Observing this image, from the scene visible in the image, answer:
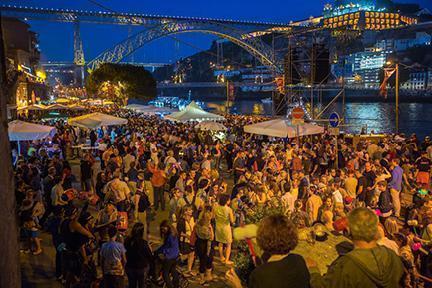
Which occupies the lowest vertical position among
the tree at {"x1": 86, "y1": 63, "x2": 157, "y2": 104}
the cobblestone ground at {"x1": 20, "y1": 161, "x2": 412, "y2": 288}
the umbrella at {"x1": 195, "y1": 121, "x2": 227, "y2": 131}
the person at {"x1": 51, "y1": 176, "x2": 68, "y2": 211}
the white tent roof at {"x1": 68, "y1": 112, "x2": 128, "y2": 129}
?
the cobblestone ground at {"x1": 20, "y1": 161, "x2": 412, "y2": 288}

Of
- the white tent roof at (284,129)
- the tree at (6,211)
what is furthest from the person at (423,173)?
the tree at (6,211)

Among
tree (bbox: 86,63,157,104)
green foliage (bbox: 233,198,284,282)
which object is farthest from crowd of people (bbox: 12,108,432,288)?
tree (bbox: 86,63,157,104)

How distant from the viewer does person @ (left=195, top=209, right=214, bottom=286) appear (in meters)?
6.84

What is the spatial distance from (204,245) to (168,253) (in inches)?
43.3

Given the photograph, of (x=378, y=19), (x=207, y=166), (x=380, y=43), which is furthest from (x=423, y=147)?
(x=378, y=19)

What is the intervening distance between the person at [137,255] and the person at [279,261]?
3.10 metres

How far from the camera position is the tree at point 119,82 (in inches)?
2242

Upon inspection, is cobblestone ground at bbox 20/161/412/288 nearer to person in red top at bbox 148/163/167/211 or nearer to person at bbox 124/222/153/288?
person at bbox 124/222/153/288

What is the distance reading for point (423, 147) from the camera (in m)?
16.9

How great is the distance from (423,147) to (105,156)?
12323mm

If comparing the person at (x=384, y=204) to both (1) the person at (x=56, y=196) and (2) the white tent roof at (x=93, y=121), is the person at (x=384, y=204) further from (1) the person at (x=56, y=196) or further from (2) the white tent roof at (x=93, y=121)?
(2) the white tent roof at (x=93, y=121)

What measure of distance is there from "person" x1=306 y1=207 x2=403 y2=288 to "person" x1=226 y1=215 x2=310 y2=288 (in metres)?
0.20

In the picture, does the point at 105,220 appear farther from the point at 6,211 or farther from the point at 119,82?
the point at 119,82

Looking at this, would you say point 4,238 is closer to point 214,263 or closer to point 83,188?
point 214,263
